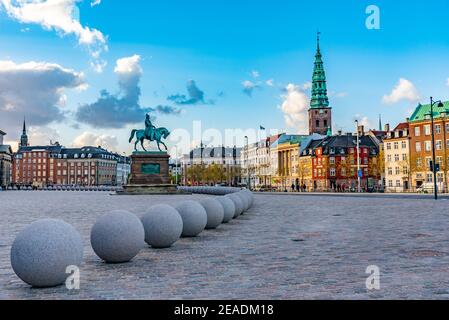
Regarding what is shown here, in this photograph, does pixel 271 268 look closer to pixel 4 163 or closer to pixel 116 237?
pixel 116 237

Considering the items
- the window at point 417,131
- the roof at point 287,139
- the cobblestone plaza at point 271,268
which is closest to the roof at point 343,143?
the roof at point 287,139

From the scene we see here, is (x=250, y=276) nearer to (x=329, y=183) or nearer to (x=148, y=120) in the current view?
(x=148, y=120)

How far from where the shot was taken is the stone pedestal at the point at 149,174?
62000 mm

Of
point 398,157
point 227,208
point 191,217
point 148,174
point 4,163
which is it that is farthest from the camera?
point 4,163

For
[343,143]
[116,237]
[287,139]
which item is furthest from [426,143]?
[116,237]

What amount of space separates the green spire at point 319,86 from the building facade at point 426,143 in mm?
52928

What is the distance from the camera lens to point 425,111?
95188 millimetres

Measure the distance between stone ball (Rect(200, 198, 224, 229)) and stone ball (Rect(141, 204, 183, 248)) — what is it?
472 centimetres

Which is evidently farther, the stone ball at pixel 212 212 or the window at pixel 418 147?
the window at pixel 418 147

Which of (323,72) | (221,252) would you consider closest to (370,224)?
(221,252)

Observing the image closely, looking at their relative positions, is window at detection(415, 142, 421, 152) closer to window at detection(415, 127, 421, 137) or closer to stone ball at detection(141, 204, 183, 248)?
window at detection(415, 127, 421, 137)

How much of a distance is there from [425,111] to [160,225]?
301 ft

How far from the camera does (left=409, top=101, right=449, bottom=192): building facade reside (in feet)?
289

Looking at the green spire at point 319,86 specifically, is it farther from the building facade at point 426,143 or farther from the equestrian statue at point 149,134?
the equestrian statue at point 149,134
